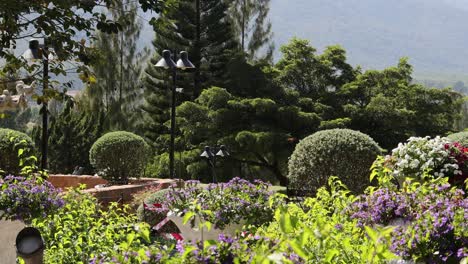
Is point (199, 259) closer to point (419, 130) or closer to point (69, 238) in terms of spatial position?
point (69, 238)

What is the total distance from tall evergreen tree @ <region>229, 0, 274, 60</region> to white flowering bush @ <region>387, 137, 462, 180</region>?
844 inches

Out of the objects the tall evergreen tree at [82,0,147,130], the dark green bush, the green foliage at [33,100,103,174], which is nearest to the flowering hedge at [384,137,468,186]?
the dark green bush

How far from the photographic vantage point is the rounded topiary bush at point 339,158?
962cm

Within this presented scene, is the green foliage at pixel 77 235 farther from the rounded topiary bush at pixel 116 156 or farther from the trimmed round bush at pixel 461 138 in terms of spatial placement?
the rounded topiary bush at pixel 116 156

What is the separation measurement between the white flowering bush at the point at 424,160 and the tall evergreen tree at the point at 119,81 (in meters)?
22.3

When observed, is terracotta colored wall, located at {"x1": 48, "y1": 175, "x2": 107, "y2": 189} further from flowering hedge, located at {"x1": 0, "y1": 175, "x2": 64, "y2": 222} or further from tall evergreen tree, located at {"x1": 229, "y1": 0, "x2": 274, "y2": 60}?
tall evergreen tree, located at {"x1": 229, "y1": 0, "x2": 274, "y2": 60}

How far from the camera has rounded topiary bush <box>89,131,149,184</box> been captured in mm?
12398

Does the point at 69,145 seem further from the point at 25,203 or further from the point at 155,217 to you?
the point at 25,203

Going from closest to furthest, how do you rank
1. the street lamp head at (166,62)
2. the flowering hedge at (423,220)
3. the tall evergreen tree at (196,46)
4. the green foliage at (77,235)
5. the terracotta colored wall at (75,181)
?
the flowering hedge at (423,220) < the green foliage at (77,235) < the street lamp head at (166,62) < the terracotta colored wall at (75,181) < the tall evergreen tree at (196,46)

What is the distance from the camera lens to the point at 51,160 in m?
23.8

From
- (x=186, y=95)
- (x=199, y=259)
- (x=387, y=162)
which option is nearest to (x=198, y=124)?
(x=186, y=95)

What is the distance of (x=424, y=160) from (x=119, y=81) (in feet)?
78.7

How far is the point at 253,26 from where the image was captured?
28719mm

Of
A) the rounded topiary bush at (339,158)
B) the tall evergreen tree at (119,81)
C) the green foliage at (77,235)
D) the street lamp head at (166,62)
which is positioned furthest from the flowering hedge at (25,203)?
the tall evergreen tree at (119,81)
